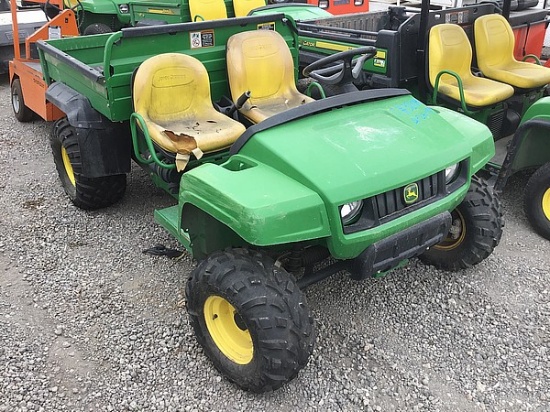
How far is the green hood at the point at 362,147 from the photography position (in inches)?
86.0

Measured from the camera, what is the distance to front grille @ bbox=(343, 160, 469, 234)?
222 cm

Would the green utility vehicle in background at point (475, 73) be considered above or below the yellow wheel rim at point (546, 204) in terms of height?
above

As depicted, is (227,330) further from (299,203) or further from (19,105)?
(19,105)

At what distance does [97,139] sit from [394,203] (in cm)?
194

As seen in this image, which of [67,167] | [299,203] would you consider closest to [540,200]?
[299,203]

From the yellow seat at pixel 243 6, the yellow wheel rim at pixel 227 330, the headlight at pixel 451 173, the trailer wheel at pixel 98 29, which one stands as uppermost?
the yellow seat at pixel 243 6

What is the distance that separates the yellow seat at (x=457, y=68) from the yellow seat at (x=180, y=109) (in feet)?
5.81

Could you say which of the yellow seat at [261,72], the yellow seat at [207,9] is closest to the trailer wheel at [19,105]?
the yellow seat at [207,9]

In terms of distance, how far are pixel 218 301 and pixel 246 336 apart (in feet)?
0.64

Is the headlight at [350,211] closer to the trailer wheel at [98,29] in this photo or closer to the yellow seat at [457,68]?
the yellow seat at [457,68]

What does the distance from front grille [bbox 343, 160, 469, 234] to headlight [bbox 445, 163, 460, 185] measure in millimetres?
86

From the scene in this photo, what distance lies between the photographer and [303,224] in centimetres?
209

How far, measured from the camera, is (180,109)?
132 inches

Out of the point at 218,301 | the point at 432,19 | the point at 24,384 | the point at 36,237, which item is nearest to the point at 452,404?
the point at 218,301
